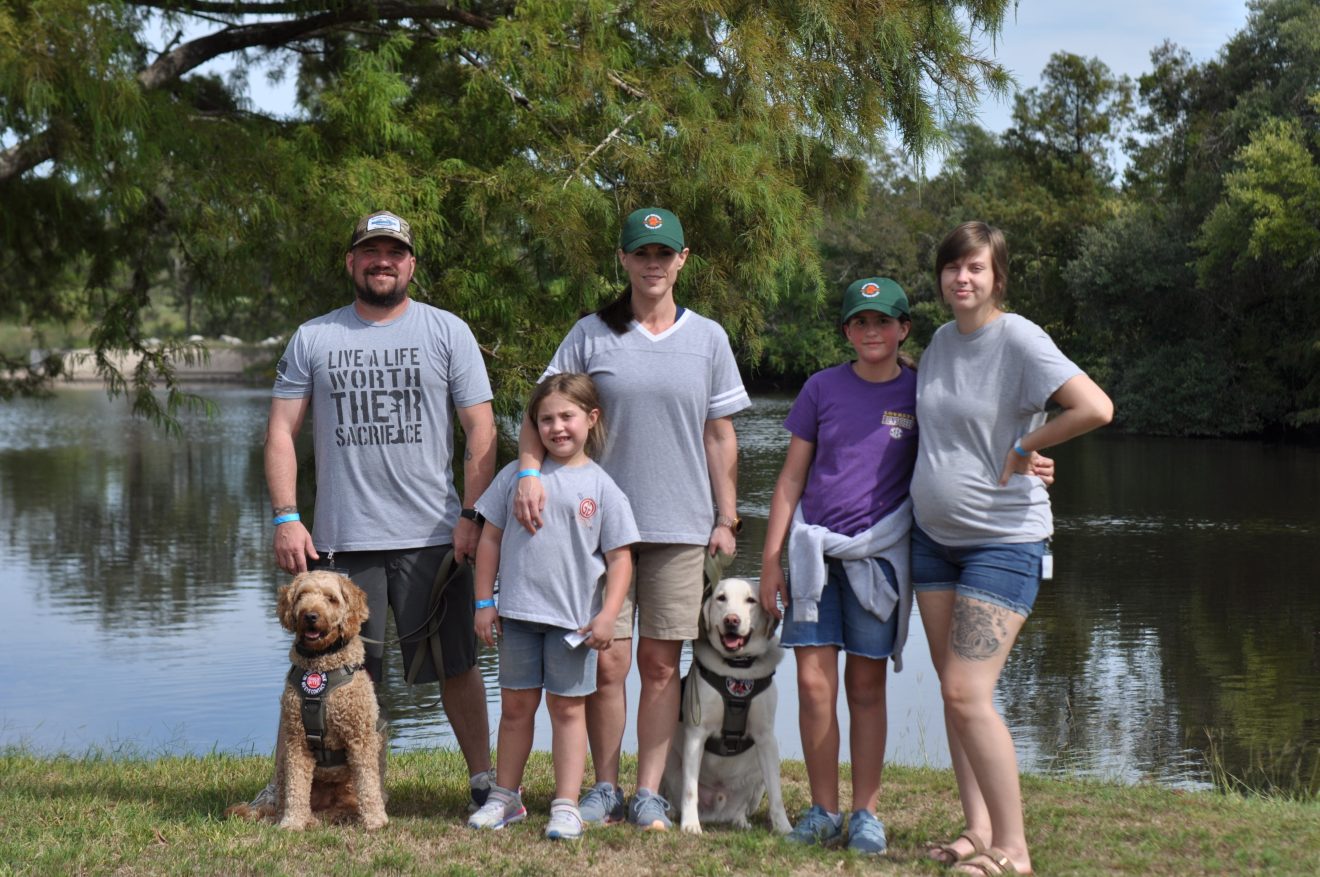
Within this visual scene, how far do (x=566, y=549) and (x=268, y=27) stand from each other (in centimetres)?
652

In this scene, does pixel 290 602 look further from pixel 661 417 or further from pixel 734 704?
pixel 734 704

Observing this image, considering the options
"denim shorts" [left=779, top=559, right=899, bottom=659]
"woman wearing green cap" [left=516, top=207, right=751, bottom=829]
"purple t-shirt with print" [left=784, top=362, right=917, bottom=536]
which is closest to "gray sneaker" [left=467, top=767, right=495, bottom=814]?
"woman wearing green cap" [left=516, top=207, right=751, bottom=829]

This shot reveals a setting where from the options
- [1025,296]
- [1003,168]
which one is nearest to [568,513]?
[1025,296]

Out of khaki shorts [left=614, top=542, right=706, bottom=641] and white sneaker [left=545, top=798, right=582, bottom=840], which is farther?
khaki shorts [left=614, top=542, right=706, bottom=641]

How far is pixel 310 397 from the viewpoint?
4938 millimetres

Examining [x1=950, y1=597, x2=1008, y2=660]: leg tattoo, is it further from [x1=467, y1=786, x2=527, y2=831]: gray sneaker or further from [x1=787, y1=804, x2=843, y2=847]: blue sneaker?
[x1=467, y1=786, x2=527, y2=831]: gray sneaker

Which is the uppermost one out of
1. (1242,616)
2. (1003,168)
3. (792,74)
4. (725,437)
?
(1003,168)

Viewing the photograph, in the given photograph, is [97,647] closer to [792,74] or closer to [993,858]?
[792,74]

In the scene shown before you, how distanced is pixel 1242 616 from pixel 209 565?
13.0 meters

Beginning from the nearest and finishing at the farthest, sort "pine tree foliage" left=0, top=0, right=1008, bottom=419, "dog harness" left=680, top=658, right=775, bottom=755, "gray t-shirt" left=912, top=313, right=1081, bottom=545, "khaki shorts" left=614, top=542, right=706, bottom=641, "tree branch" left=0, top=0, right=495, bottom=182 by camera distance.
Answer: "gray t-shirt" left=912, top=313, right=1081, bottom=545 → "khaki shorts" left=614, top=542, right=706, bottom=641 → "dog harness" left=680, top=658, right=775, bottom=755 → "pine tree foliage" left=0, top=0, right=1008, bottom=419 → "tree branch" left=0, top=0, right=495, bottom=182

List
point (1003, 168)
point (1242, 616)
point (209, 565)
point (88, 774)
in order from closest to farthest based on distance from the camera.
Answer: point (88, 774)
point (1242, 616)
point (209, 565)
point (1003, 168)

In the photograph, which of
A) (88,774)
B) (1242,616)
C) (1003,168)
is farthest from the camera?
(1003,168)

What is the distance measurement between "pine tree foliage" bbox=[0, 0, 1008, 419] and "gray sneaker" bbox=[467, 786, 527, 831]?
398cm

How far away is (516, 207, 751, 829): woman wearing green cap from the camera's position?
475 cm
